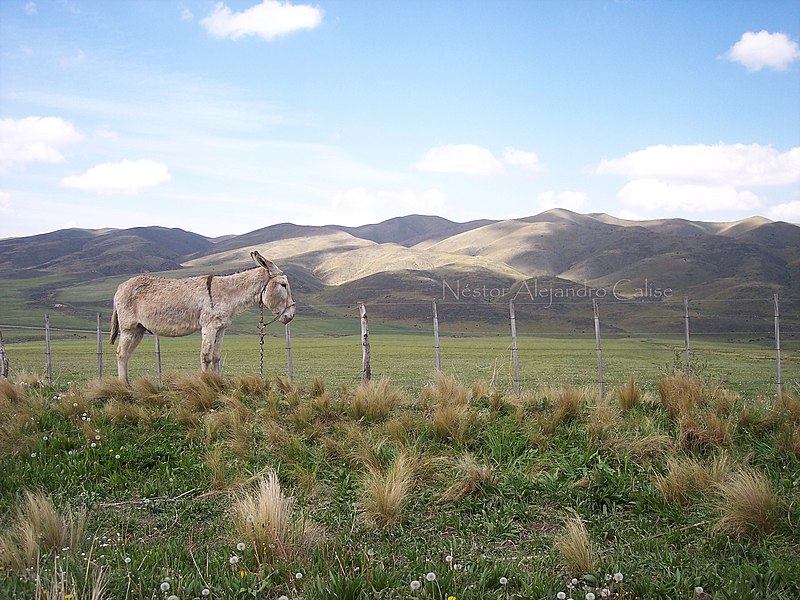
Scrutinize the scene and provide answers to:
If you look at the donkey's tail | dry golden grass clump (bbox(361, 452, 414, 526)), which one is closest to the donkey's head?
the donkey's tail

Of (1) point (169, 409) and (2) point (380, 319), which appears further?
(2) point (380, 319)

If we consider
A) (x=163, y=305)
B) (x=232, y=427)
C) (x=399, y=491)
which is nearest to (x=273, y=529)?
(x=399, y=491)

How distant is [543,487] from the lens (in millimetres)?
6680

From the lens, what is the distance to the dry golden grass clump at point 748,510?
528cm

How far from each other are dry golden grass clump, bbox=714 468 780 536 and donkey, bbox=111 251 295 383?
813cm

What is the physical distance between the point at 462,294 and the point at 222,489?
109 metres

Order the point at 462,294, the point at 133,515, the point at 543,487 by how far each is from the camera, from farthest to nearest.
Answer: the point at 462,294 → the point at 543,487 → the point at 133,515

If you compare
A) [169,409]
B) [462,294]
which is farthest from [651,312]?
[169,409]

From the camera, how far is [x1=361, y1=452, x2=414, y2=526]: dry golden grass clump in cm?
580

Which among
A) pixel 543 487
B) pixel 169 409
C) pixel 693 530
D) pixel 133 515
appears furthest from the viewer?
pixel 169 409

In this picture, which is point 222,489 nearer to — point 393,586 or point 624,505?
point 393,586

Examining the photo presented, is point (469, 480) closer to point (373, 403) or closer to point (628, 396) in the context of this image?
Answer: point (373, 403)

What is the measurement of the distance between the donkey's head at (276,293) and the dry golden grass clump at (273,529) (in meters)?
6.54

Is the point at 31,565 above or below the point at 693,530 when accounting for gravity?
above
